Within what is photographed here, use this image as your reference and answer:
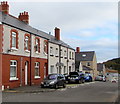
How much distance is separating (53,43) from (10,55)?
13.1m

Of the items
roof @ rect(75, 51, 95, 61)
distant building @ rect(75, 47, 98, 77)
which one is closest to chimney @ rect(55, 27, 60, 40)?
distant building @ rect(75, 47, 98, 77)

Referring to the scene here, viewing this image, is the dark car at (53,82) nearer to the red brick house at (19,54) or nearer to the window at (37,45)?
the red brick house at (19,54)

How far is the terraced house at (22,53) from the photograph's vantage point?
21688 millimetres

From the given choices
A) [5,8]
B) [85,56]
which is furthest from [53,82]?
[85,56]

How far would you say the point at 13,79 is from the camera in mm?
22828

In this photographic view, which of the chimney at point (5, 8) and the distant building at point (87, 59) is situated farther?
the distant building at point (87, 59)

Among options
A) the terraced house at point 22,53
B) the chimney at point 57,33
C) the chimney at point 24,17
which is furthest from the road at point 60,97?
the chimney at point 57,33

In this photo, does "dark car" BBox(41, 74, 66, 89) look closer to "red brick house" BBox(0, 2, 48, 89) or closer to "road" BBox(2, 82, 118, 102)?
"red brick house" BBox(0, 2, 48, 89)

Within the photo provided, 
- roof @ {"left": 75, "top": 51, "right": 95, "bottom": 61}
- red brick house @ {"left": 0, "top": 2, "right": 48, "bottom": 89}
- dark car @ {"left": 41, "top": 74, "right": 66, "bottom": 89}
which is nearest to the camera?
red brick house @ {"left": 0, "top": 2, "right": 48, "bottom": 89}

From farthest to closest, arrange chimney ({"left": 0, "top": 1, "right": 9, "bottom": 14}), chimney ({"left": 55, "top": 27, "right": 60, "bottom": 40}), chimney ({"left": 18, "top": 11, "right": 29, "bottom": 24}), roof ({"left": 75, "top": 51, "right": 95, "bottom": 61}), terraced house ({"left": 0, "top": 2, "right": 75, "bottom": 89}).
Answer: roof ({"left": 75, "top": 51, "right": 95, "bottom": 61}) → chimney ({"left": 55, "top": 27, "right": 60, "bottom": 40}) → chimney ({"left": 18, "top": 11, "right": 29, "bottom": 24}) → chimney ({"left": 0, "top": 1, "right": 9, "bottom": 14}) → terraced house ({"left": 0, "top": 2, "right": 75, "bottom": 89})

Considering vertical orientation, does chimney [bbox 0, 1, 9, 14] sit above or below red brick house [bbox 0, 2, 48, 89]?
above

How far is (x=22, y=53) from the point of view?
25047 mm

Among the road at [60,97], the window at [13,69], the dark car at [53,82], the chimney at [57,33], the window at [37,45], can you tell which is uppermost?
the chimney at [57,33]

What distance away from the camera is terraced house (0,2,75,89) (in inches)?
854
